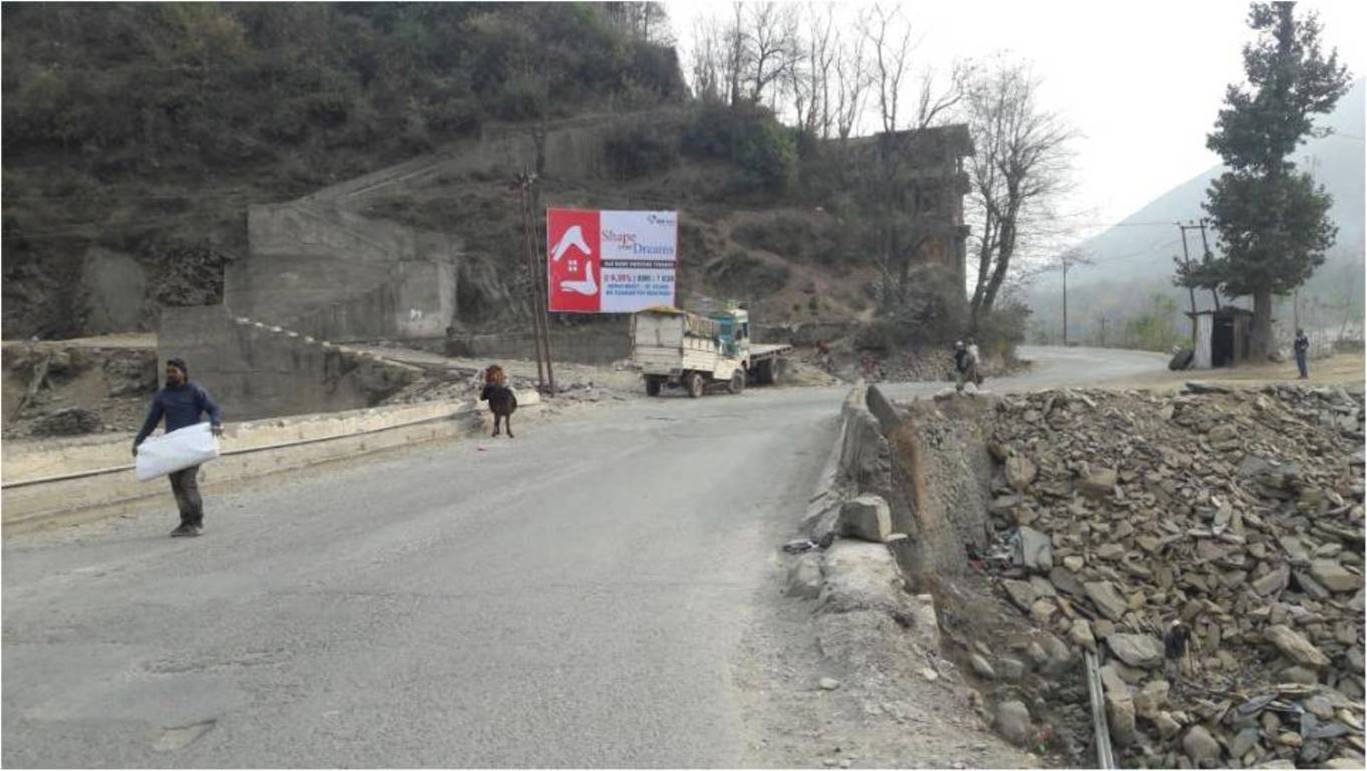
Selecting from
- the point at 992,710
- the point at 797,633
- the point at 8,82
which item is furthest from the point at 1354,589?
the point at 8,82

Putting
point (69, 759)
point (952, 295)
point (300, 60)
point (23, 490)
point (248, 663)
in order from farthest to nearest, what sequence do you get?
point (300, 60) → point (952, 295) → point (23, 490) → point (248, 663) → point (69, 759)

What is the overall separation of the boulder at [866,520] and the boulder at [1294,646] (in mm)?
5695

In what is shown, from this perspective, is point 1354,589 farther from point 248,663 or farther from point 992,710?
point 248,663

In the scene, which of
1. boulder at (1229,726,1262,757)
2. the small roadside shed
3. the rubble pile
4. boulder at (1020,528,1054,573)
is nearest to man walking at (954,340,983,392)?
the rubble pile

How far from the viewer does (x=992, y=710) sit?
19.8 feet

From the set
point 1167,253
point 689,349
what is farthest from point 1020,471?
point 1167,253

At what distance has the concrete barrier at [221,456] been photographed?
29.9ft

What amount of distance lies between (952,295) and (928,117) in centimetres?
1139

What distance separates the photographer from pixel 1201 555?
39.9ft

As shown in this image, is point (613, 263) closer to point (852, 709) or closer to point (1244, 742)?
point (1244, 742)

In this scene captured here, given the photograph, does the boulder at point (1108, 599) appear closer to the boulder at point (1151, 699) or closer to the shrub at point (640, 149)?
the boulder at point (1151, 699)

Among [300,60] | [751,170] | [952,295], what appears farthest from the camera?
[300,60]

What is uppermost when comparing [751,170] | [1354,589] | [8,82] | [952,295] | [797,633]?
[8,82]

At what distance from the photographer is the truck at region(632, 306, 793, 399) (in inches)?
1096
